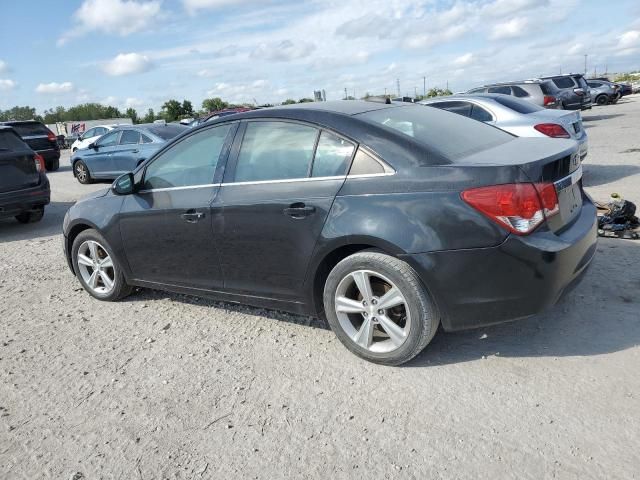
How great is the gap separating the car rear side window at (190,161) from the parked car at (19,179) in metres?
5.17

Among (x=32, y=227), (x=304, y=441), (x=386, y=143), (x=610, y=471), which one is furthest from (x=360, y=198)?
(x=32, y=227)

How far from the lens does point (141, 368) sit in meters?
3.73

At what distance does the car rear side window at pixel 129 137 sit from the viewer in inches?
497

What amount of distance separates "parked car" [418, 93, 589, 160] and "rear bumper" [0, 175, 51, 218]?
630 centimetres

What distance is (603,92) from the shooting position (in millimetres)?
32125

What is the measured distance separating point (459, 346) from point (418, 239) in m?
0.94

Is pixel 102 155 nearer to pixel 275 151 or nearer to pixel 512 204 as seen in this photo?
pixel 275 151

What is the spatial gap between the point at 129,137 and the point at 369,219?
11.0 m

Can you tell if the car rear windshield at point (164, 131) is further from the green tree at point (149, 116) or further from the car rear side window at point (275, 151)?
the green tree at point (149, 116)

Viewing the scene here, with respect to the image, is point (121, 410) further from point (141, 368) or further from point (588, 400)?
point (588, 400)

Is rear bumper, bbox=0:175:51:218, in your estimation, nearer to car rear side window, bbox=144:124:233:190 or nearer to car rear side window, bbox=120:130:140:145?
car rear side window, bbox=120:130:140:145

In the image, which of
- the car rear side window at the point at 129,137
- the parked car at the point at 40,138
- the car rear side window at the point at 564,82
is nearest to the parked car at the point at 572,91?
the car rear side window at the point at 564,82

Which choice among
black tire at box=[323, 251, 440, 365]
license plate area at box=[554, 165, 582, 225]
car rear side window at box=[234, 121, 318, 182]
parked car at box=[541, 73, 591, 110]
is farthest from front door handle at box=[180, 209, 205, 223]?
parked car at box=[541, 73, 591, 110]

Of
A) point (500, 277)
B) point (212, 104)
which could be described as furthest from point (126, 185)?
point (212, 104)
